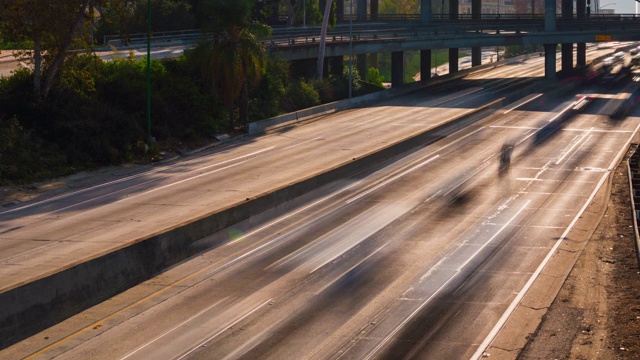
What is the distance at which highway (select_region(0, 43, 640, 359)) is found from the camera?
72.8ft

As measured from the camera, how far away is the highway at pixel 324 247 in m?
22.2

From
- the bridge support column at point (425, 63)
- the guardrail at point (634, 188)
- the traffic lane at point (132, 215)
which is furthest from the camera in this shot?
the bridge support column at point (425, 63)

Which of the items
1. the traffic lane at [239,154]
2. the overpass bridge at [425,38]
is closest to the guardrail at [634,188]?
the traffic lane at [239,154]

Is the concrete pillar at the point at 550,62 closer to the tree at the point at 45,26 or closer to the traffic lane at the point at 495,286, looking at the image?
the traffic lane at the point at 495,286

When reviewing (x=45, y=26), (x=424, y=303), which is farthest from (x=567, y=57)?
(x=424, y=303)

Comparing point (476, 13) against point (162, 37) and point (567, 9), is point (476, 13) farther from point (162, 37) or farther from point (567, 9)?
point (162, 37)

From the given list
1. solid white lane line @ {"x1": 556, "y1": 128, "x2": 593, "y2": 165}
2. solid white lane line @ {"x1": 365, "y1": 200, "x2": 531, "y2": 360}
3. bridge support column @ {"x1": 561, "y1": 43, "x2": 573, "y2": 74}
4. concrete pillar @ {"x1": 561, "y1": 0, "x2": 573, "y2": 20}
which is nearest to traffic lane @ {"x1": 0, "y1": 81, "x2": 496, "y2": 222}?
solid white lane line @ {"x1": 556, "y1": 128, "x2": 593, "y2": 165}

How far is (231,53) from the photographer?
204 feet

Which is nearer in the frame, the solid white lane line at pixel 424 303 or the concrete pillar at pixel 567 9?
the solid white lane line at pixel 424 303

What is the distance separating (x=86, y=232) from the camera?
32.3 m

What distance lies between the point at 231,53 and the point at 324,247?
32.9 m

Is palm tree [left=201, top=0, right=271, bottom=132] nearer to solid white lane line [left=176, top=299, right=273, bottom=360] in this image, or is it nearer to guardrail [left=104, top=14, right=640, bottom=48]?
guardrail [left=104, top=14, right=640, bottom=48]

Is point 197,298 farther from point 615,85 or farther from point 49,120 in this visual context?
point 615,85

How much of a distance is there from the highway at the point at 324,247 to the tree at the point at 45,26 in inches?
325
